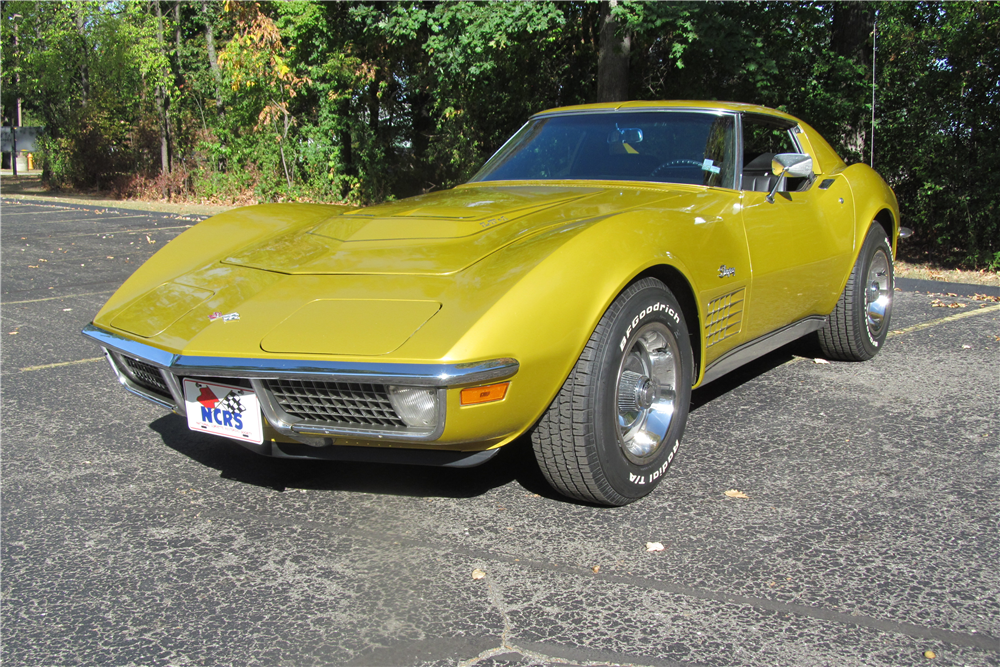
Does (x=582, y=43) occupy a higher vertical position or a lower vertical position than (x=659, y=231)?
higher

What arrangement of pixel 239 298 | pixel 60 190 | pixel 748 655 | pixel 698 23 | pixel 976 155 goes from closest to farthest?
pixel 748 655
pixel 239 298
pixel 976 155
pixel 698 23
pixel 60 190

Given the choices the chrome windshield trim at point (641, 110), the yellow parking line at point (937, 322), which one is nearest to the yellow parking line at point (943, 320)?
the yellow parking line at point (937, 322)

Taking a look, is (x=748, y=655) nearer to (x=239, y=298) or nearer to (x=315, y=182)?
(x=239, y=298)

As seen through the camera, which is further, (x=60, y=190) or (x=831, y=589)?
(x=60, y=190)

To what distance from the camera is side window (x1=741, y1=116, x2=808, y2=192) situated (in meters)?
4.26

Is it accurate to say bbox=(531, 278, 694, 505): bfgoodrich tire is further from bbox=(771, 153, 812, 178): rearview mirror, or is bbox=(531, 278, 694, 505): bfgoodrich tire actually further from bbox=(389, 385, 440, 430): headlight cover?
bbox=(771, 153, 812, 178): rearview mirror

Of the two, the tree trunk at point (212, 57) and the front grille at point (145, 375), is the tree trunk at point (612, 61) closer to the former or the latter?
the front grille at point (145, 375)

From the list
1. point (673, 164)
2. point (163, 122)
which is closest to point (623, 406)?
point (673, 164)

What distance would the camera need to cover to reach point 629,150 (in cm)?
398

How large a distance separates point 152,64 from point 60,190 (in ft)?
29.3

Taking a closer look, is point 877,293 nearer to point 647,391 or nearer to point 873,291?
point 873,291

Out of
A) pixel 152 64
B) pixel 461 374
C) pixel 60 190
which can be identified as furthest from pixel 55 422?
pixel 60 190

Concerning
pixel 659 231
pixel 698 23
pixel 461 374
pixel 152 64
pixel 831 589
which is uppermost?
pixel 152 64

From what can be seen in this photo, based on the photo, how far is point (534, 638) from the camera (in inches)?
86.9
